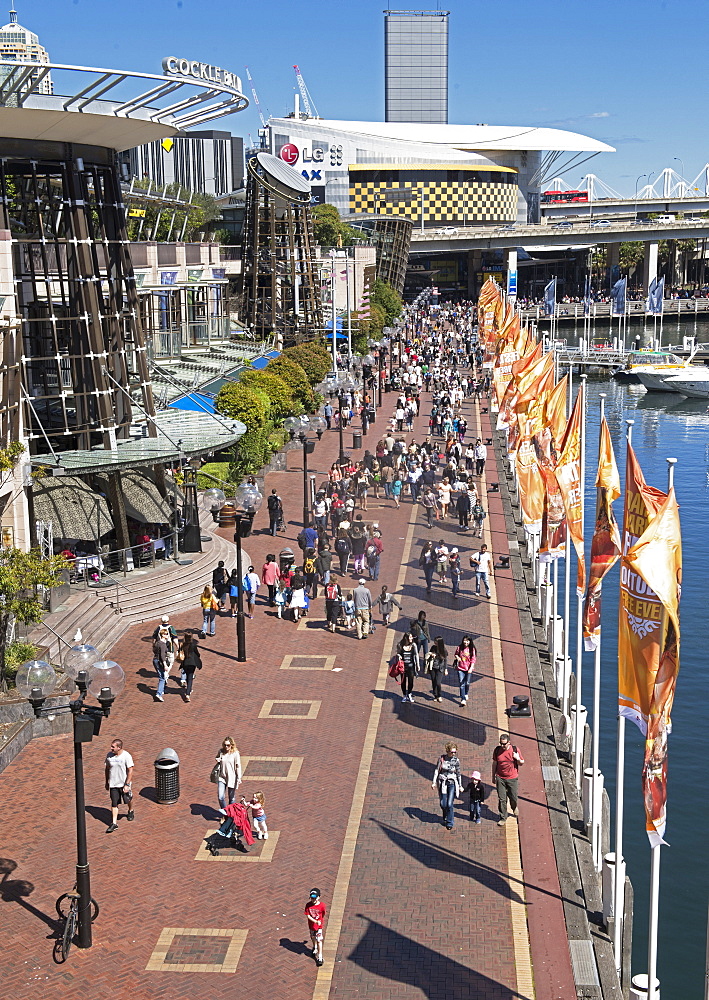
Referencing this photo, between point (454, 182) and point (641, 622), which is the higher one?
point (454, 182)

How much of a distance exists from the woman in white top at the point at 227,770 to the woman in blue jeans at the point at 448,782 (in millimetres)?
3190

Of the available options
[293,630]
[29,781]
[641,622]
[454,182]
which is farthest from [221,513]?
[454,182]

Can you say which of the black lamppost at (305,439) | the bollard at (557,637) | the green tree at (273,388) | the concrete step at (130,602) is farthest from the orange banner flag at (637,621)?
the green tree at (273,388)

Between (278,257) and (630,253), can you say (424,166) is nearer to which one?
(630,253)

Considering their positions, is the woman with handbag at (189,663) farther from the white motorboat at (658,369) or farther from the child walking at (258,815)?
the white motorboat at (658,369)

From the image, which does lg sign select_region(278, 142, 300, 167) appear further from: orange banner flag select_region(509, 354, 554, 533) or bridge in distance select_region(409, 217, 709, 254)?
orange banner flag select_region(509, 354, 554, 533)

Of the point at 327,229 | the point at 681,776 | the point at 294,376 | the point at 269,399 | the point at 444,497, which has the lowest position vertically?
the point at 681,776

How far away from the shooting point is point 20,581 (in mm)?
22609

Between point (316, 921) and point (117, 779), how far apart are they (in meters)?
5.16

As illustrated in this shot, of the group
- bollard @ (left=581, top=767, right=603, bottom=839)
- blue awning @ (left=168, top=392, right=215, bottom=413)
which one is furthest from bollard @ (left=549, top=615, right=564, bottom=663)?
blue awning @ (left=168, top=392, right=215, bottom=413)

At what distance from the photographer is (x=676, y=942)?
1941cm

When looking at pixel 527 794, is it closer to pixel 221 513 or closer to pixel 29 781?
pixel 29 781

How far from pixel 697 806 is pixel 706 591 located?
15.0 meters

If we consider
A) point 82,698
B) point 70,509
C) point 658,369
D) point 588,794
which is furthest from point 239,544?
point 658,369
